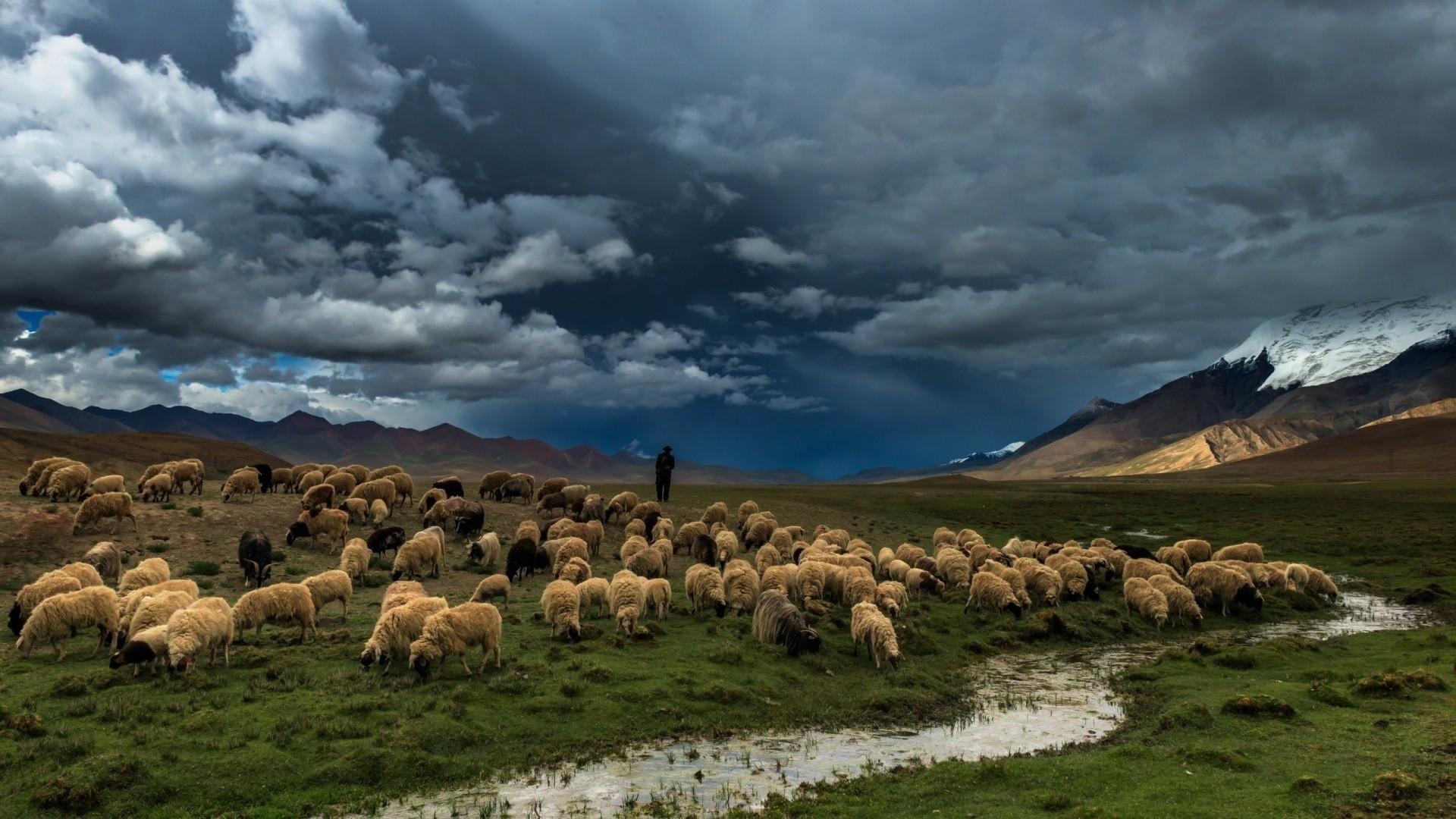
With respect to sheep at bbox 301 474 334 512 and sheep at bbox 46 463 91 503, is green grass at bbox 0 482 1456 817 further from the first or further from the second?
sheep at bbox 46 463 91 503

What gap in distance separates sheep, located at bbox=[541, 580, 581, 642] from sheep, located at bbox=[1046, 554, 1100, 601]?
17432 millimetres

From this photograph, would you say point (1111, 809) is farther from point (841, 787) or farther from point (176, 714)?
point (176, 714)

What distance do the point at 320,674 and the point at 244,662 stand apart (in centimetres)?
166

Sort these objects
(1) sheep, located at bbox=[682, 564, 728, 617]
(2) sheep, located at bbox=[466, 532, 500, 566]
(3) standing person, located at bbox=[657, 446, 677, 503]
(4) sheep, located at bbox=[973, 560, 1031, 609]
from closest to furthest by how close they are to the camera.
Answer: (1) sheep, located at bbox=[682, 564, 728, 617] → (4) sheep, located at bbox=[973, 560, 1031, 609] → (2) sheep, located at bbox=[466, 532, 500, 566] → (3) standing person, located at bbox=[657, 446, 677, 503]

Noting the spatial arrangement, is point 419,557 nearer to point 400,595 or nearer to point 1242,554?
point 400,595

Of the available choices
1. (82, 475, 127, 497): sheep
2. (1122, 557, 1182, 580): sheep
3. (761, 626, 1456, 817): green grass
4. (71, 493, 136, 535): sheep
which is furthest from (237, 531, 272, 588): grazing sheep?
(1122, 557, 1182, 580): sheep

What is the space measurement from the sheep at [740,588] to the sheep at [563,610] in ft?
16.6

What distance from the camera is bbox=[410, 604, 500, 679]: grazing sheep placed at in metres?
14.0

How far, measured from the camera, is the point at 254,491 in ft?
108

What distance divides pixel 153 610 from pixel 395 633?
16.0 feet

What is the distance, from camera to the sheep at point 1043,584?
2430 cm

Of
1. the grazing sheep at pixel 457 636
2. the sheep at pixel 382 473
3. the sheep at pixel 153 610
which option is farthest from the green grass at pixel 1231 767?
the sheep at pixel 382 473

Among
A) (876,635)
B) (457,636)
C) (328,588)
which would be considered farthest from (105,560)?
(876,635)

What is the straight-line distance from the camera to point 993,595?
23.2 meters
